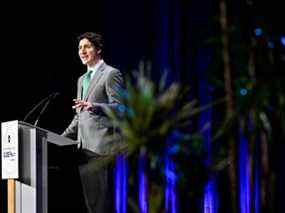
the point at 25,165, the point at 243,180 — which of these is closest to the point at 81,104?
the point at 25,165

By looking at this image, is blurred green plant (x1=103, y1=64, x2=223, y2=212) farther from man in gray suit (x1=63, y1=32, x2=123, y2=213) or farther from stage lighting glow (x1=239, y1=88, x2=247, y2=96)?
man in gray suit (x1=63, y1=32, x2=123, y2=213)

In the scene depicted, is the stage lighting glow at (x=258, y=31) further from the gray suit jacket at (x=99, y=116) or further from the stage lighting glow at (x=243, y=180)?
the stage lighting glow at (x=243, y=180)

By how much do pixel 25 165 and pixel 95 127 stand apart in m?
0.60

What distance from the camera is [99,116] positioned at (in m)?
4.22

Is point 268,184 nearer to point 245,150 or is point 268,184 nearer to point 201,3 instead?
point 245,150

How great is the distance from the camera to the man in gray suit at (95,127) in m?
4.19

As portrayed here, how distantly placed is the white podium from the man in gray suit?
0.43 metres

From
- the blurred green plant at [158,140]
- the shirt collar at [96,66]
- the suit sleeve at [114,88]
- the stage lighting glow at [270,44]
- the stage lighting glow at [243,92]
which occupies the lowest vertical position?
the blurred green plant at [158,140]

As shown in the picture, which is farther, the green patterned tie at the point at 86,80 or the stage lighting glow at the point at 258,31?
the green patterned tie at the point at 86,80

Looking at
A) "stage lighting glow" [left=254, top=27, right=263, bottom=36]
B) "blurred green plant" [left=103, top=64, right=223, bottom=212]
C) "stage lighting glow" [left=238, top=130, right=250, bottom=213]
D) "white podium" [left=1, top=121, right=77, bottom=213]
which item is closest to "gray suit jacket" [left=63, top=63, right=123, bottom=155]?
"white podium" [left=1, top=121, right=77, bottom=213]

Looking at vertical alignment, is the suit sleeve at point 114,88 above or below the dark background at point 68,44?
below

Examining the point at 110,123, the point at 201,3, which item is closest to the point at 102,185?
the point at 110,123

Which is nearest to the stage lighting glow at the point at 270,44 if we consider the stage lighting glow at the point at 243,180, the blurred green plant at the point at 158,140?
the blurred green plant at the point at 158,140

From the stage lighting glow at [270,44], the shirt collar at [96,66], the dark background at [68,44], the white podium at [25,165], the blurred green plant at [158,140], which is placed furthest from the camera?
the dark background at [68,44]
